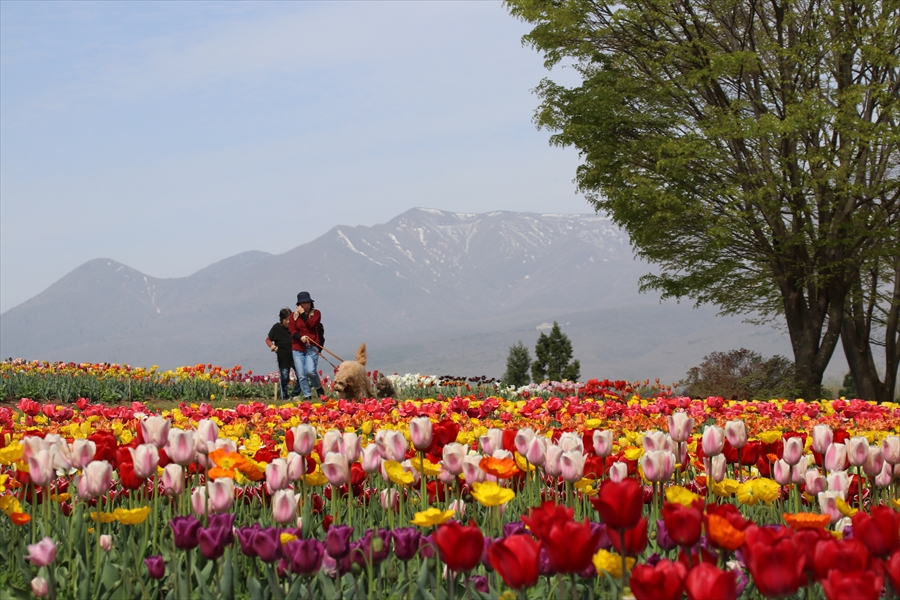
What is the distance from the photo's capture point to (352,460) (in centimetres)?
365

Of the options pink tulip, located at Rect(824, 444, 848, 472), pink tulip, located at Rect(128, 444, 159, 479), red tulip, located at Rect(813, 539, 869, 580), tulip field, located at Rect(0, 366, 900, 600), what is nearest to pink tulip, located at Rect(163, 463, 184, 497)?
tulip field, located at Rect(0, 366, 900, 600)

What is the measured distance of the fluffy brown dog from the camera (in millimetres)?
14031

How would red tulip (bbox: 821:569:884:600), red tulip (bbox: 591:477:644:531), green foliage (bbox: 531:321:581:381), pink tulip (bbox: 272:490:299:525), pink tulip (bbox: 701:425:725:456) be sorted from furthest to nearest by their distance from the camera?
1. green foliage (bbox: 531:321:581:381)
2. pink tulip (bbox: 701:425:725:456)
3. pink tulip (bbox: 272:490:299:525)
4. red tulip (bbox: 591:477:644:531)
5. red tulip (bbox: 821:569:884:600)

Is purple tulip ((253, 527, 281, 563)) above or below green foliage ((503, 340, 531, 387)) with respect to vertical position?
above

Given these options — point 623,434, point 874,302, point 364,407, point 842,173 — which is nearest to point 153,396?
point 364,407

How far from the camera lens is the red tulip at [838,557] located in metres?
2.03

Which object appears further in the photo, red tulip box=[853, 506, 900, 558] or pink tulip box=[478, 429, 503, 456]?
pink tulip box=[478, 429, 503, 456]

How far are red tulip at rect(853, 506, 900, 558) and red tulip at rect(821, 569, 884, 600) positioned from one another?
1.51 ft

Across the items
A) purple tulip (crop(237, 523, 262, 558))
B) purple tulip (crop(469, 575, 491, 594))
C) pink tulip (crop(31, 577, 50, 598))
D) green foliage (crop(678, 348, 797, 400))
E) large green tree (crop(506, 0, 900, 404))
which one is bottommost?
green foliage (crop(678, 348, 797, 400))

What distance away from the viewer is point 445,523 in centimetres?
260

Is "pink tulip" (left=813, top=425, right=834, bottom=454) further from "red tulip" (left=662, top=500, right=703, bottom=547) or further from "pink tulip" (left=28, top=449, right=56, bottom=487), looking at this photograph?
"pink tulip" (left=28, top=449, right=56, bottom=487)

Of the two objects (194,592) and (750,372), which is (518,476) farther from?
(750,372)

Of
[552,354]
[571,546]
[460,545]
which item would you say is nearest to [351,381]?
[460,545]

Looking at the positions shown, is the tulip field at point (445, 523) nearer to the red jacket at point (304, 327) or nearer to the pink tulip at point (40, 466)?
→ the pink tulip at point (40, 466)
